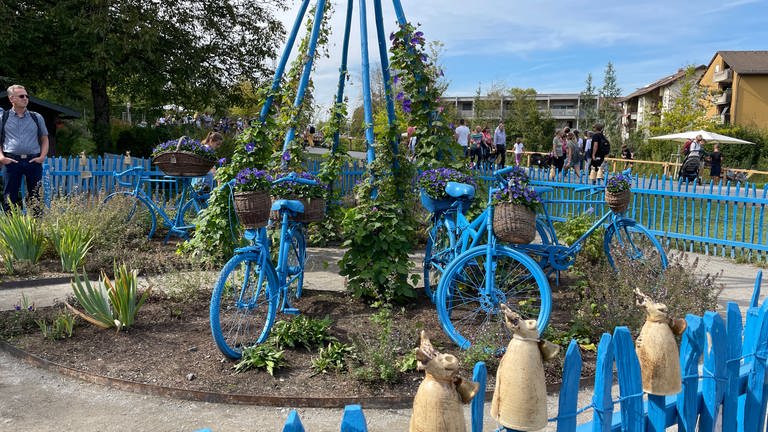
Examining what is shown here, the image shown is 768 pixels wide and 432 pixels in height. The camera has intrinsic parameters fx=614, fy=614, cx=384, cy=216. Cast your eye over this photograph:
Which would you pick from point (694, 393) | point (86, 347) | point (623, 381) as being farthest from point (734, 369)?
point (86, 347)

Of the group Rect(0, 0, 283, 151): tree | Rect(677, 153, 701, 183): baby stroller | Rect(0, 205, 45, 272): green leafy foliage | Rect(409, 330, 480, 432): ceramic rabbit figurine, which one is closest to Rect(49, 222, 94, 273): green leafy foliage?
Rect(0, 205, 45, 272): green leafy foliage

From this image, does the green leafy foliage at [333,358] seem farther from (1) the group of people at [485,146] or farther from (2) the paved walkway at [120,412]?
(1) the group of people at [485,146]

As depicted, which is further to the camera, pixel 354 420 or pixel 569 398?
pixel 569 398

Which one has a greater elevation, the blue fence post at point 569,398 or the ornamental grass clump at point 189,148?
the ornamental grass clump at point 189,148

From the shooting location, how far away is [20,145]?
26.3 ft

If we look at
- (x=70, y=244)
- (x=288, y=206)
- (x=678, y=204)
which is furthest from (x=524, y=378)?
(x=678, y=204)

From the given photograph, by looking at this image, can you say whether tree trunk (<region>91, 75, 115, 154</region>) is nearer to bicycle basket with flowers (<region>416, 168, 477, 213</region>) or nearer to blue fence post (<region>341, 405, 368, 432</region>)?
bicycle basket with flowers (<region>416, 168, 477, 213</region>)

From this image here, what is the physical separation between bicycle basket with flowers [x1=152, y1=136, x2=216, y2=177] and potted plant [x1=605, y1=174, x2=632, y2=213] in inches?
206

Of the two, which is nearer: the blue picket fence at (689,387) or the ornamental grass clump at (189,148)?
the blue picket fence at (689,387)

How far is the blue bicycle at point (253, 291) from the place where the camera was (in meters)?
4.08

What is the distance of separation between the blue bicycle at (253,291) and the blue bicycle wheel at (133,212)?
402 centimetres

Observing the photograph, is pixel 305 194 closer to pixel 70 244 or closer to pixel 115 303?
pixel 115 303

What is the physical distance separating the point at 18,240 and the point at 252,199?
396 cm

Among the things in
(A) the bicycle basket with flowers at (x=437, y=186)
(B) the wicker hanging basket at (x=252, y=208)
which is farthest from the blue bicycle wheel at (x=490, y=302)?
(B) the wicker hanging basket at (x=252, y=208)
